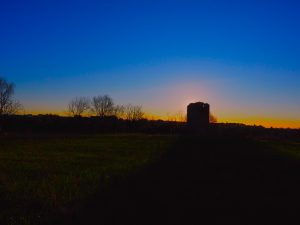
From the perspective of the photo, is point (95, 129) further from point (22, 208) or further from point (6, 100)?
point (22, 208)

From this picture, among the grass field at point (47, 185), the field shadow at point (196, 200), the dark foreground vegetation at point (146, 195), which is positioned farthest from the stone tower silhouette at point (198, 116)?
the field shadow at point (196, 200)

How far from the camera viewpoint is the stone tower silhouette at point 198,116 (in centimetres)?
6809

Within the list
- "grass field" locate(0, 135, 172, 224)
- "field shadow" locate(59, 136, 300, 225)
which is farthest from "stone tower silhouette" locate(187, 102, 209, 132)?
"field shadow" locate(59, 136, 300, 225)

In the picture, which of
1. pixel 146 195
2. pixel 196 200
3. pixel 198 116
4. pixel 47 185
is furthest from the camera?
pixel 198 116

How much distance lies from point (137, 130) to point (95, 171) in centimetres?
6363

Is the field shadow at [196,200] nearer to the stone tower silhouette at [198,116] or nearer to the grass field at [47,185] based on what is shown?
the grass field at [47,185]

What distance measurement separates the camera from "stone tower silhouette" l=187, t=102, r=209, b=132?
68.1m

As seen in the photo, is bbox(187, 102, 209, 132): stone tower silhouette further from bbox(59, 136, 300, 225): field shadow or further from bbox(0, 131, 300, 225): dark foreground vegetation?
bbox(59, 136, 300, 225): field shadow

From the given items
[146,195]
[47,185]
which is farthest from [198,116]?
[146,195]

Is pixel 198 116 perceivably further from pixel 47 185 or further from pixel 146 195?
pixel 146 195

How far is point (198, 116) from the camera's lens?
6912 centimetres

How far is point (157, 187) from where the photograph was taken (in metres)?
13.0

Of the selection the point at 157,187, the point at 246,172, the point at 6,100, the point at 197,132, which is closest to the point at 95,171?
the point at 157,187

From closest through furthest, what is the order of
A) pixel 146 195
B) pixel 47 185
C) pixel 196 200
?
pixel 196 200 < pixel 146 195 < pixel 47 185
